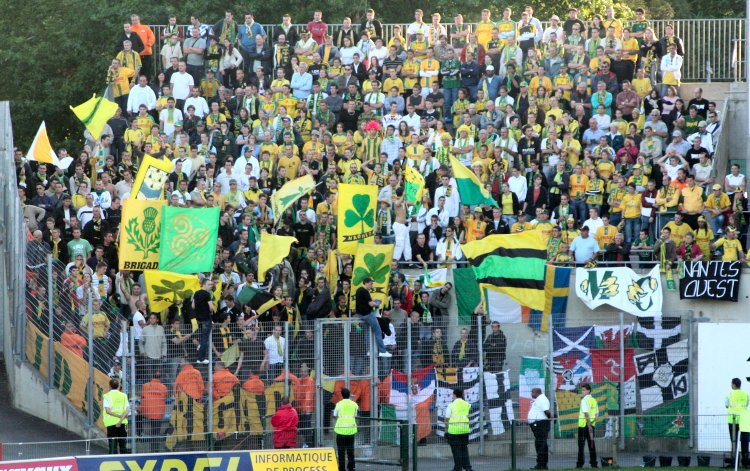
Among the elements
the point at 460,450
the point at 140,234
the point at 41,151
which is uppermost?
the point at 41,151

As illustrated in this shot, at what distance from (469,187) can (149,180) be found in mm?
6366

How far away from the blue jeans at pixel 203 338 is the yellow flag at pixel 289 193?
447 centimetres

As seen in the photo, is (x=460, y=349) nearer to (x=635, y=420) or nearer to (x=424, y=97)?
(x=635, y=420)

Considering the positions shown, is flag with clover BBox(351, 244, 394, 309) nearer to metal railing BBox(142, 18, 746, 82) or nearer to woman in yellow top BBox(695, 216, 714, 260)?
woman in yellow top BBox(695, 216, 714, 260)

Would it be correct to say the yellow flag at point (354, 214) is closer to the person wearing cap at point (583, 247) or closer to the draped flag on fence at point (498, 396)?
the draped flag on fence at point (498, 396)

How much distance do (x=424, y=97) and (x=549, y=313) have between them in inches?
320

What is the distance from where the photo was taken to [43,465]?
1989 cm

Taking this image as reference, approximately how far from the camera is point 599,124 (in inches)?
1296

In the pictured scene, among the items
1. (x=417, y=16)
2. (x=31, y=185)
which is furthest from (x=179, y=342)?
(x=417, y=16)

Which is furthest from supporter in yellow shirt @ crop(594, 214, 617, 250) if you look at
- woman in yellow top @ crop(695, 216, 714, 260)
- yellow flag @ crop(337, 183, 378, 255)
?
yellow flag @ crop(337, 183, 378, 255)

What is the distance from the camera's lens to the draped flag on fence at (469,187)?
2975 centimetres

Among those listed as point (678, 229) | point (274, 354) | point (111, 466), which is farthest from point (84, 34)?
point (111, 466)

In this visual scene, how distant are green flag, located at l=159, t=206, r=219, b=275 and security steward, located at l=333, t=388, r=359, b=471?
414 centimetres

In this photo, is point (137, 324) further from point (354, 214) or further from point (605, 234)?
point (605, 234)
